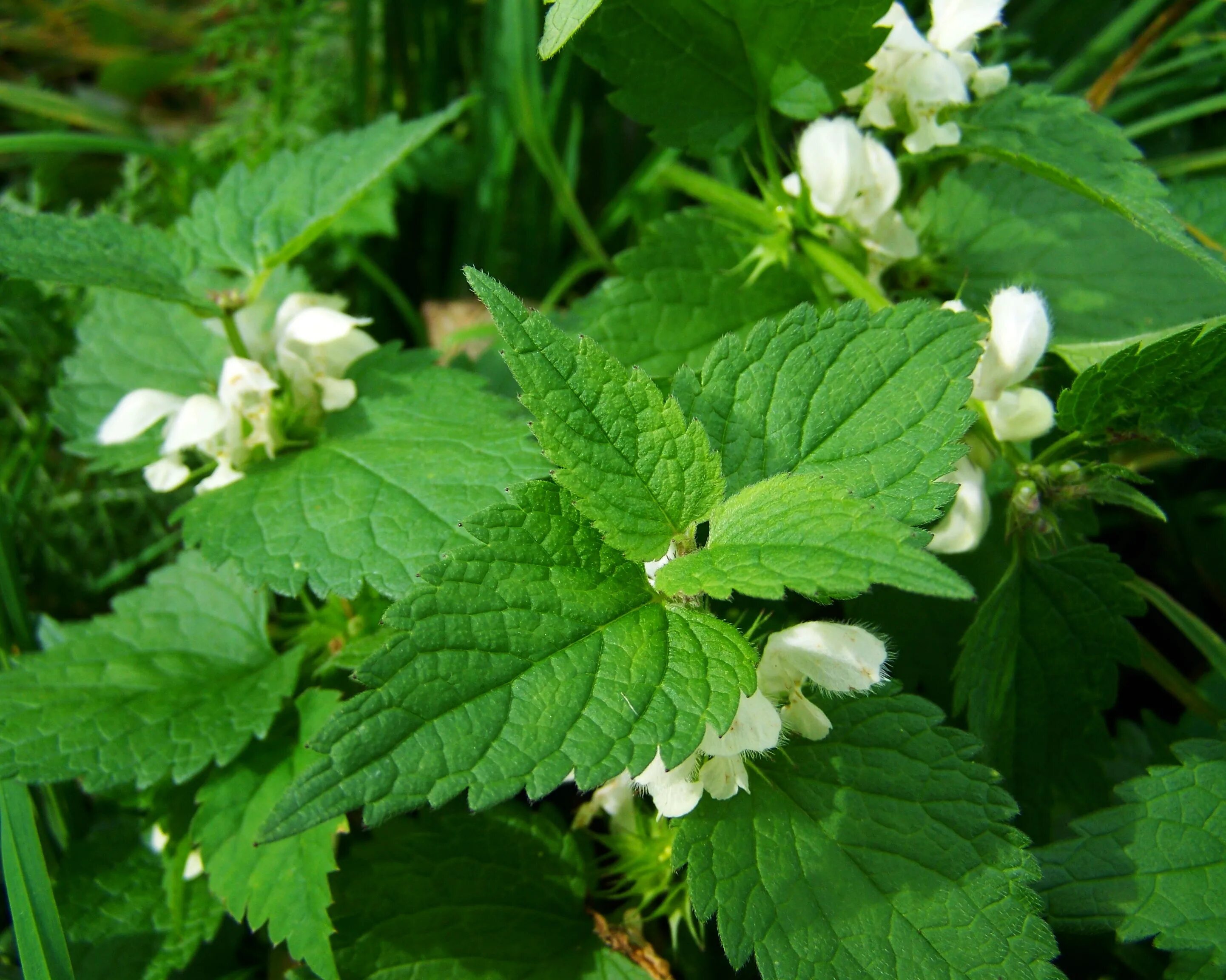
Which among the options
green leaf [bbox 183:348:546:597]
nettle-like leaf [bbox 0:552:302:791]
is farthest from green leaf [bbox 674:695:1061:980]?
nettle-like leaf [bbox 0:552:302:791]

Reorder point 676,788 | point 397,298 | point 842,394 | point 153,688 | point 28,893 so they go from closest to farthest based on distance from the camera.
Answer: point 676,788 < point 842,394 < point 28,893 < point 153,688 < point 397,298

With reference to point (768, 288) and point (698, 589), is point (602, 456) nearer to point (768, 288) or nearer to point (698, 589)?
point (698, 589)

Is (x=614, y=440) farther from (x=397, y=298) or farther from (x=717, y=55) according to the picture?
(x=397, y=298)

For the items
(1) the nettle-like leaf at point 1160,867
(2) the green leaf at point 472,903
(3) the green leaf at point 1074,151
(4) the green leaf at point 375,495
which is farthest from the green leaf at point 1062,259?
(2) the green leaf at point 472,903

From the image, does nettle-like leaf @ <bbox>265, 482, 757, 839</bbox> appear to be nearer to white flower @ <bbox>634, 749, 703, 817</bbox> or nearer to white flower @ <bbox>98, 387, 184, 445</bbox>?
white flower @ <bbox>634, 749, 703, 817</bbox>

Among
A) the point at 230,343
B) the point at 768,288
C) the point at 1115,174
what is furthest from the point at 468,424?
the point at 1115,174

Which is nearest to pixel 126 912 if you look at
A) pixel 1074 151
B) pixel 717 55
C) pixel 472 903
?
pixel 472 903

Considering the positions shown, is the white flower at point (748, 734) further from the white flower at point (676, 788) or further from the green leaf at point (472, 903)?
the green leaf at point (472, 903)
